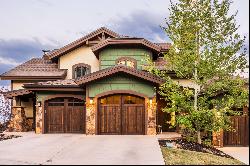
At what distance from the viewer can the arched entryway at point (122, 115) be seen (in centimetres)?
2008

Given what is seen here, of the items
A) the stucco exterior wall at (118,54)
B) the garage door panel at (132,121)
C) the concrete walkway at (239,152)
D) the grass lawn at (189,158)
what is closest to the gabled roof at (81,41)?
the stucco exterior wall at (118,54)

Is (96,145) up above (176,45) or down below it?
below

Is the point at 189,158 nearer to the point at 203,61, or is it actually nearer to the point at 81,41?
the point at 203,61

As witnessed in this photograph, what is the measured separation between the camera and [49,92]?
21469 mm

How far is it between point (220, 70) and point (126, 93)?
6.05m

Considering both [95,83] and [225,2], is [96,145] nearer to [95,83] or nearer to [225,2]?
[95,83]

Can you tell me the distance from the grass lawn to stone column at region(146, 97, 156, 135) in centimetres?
602

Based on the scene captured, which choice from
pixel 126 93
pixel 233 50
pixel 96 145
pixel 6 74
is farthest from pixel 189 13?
pixel 6 74

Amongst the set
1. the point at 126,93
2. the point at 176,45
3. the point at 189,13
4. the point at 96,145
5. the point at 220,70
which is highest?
the point at 189,13

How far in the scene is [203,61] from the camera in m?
16.0

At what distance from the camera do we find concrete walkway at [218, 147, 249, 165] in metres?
14.1

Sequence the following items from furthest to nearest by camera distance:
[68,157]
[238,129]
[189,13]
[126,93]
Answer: [126,93] < [238,129] < [189,13] < [68,157]

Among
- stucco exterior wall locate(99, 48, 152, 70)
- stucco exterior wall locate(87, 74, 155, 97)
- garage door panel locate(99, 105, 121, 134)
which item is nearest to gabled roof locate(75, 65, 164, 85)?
stucco exterior wall locate(87, 74, 155, 97)

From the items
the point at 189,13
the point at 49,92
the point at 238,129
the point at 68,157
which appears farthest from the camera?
the point at 49,92
